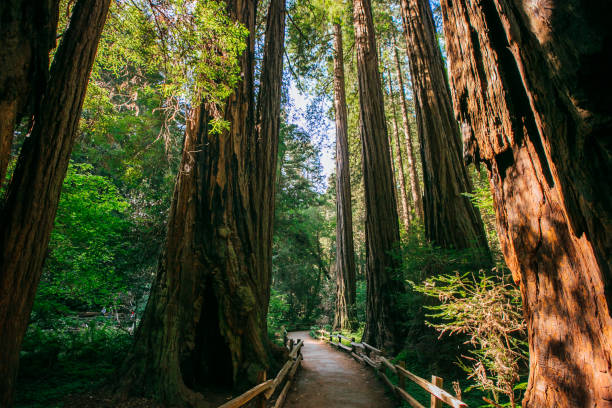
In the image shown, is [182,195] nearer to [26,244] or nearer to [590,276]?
[26,244]

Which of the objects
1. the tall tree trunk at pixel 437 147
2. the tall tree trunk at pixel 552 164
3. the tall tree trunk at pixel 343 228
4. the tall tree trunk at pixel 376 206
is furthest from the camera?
the tall tree trunk at pixel 343 228

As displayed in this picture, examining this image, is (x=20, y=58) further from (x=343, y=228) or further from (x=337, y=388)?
(x=343, y=228)

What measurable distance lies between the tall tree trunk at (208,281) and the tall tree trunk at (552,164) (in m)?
4.40

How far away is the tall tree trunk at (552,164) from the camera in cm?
134

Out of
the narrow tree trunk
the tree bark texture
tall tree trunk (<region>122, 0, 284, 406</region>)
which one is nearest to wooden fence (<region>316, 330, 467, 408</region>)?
tall tree trunk (<region>122, 0, 284, 406</region>)

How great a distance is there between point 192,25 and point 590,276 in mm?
5028

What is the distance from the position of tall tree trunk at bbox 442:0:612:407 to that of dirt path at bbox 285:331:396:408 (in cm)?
434

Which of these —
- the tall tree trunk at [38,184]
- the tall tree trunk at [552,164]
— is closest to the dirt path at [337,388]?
the tall tree trunk at [552,164]

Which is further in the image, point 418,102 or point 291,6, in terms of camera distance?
point 291,6

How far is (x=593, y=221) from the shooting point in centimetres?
143

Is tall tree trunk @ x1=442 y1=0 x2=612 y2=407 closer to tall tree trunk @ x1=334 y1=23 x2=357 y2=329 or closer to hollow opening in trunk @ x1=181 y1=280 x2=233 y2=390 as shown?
hollow opening in trunk @ x1=181 y1=280 x2=233 y2=390

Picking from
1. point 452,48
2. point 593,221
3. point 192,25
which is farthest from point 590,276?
point 192,25

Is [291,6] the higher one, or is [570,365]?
[291,6]

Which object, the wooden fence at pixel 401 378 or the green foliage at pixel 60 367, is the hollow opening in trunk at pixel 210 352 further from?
the wooden fence at pixel 401 378
